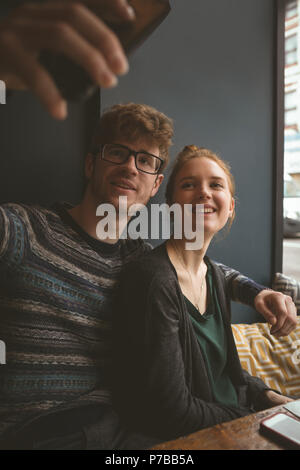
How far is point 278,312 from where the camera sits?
0.99 m

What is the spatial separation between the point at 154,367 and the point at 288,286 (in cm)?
121

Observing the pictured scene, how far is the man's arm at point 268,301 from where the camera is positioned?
97 centimetres

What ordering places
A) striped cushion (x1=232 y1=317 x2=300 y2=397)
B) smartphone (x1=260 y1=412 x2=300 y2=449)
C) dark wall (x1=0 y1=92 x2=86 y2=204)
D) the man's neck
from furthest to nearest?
1. striped cushion (x1=232 y1=317 x2=300 y2=397)
2. dark wall (x1=0 y1=92 x2=86 y2=204)
3. the man's neck
4. smartphone (x1=260 y1=412 x2=300 y2=449)

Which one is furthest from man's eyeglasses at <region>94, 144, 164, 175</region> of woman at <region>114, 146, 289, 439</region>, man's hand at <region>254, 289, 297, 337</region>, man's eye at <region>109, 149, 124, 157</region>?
man's hand at <region>254, 289, 297, 337</region>

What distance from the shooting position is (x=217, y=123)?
5.41 feet

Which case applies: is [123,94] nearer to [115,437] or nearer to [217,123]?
[217,123]

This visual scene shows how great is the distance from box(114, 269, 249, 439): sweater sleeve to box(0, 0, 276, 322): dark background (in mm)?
617

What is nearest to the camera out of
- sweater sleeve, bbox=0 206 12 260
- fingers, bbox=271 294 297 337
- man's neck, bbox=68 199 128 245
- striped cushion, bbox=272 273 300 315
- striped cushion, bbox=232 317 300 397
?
sweater sleeve, bbox=0 206 12 260

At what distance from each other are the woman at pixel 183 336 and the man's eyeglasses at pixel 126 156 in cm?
11

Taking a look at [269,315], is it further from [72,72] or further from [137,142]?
[72,72]

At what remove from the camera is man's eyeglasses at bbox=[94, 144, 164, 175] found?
109 cm

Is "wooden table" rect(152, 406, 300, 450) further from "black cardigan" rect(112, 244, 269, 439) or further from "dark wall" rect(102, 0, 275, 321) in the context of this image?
"dark wall" rect(102, 0, 275, 321)

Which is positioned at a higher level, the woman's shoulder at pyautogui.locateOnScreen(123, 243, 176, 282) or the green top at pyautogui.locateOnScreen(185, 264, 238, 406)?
the woman's shoulder at pyautogui.locateOnScreen(123, 243, 176, 282)
